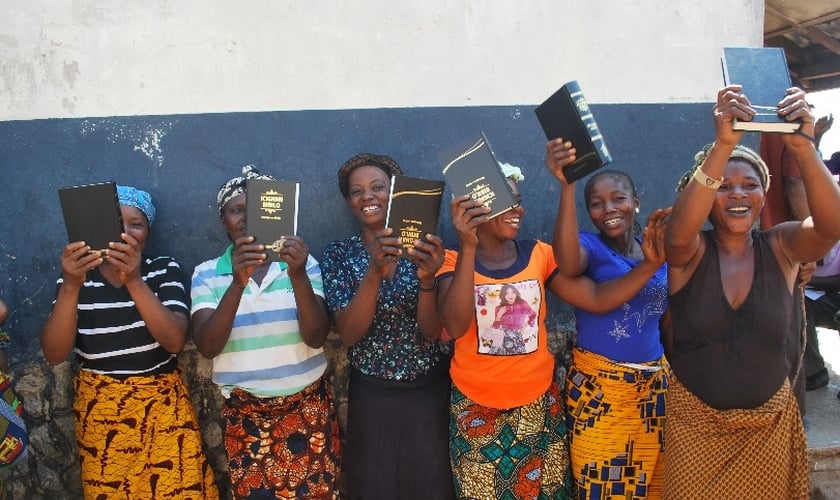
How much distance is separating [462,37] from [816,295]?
3228 millimetres

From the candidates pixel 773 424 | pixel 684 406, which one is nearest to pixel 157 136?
pixel 684 406

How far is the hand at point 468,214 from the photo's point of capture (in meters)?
2.51

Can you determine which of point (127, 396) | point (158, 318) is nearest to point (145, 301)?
point (158, 318)

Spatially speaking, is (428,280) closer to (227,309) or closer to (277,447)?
(227,309)

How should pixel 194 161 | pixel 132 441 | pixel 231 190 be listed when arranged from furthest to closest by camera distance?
pixel 194 161 < pixel 231 190 < pixel 132 441

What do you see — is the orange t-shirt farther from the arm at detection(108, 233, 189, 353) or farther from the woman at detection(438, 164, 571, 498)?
the arm at detection(108, 233, 189, 353)

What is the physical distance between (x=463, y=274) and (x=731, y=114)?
1.16 meters

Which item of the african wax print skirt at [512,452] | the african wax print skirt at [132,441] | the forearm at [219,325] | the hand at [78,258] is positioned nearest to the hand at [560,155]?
the african wax print skirt at [512,452]

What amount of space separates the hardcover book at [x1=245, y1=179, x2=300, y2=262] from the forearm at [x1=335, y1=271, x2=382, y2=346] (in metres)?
0.38

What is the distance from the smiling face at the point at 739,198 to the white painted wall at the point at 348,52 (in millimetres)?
1449

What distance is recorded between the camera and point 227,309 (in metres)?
2.73

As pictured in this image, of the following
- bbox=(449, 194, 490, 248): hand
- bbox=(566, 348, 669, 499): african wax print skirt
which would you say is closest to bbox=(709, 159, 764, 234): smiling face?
bbox=(566, 348, 669, 499): african wax print skirt

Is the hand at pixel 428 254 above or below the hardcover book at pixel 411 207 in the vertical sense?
below

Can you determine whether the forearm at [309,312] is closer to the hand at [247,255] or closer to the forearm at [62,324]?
the hand at [247,255]
